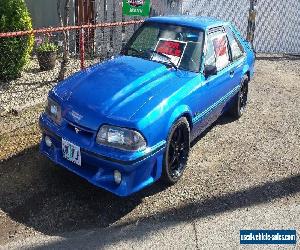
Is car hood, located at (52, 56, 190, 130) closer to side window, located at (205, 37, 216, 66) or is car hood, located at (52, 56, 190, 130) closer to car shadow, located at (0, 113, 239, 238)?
side window, located at (205, 37, 216, 66)

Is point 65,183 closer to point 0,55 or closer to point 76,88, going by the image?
point 76,88

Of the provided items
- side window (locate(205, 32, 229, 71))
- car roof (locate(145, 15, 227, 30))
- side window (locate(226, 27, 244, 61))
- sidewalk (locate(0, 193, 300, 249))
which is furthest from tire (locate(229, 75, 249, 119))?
sidewalk (locate(0, 193, 300, 249))

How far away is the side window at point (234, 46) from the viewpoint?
18.2 ft

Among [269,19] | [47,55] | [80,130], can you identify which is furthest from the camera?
[269,19]

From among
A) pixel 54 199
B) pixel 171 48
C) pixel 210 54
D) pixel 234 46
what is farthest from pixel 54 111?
pixel 234 46

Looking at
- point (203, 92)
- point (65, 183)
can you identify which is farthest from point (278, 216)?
point (65, 183)

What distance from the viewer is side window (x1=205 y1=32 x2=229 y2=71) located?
4734 millimetres

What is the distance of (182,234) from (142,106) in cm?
125

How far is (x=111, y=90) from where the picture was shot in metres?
3.80

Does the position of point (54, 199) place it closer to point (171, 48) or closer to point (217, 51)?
point (171, 48)

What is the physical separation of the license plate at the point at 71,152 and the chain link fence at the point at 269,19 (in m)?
9.40

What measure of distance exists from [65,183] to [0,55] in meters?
3.64

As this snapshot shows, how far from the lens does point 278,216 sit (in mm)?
3750

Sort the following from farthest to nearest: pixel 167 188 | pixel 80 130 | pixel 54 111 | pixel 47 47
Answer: pixel 47 47, pixel 167 188, pixel 54 111, pixel 80 130
